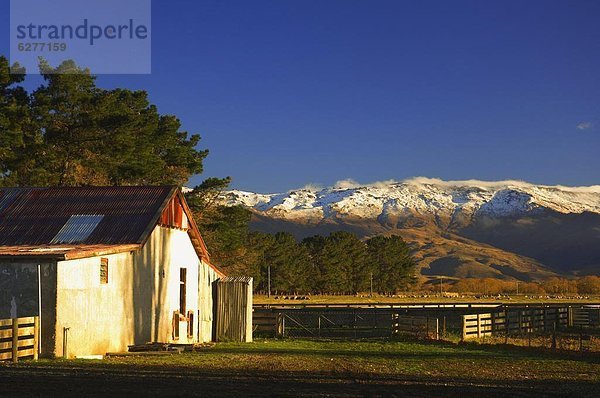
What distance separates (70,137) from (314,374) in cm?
4160

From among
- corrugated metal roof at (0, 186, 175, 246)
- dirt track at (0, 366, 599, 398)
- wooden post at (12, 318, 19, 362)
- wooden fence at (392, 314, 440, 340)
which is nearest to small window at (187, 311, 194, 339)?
corrugated metal roof at (0, 186, 175, 246)

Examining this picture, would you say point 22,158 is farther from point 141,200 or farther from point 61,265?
point 61,265

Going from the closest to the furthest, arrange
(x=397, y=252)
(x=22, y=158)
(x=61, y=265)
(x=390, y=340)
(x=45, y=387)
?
1. (x=45, y=387)
2. (x=61, y=265)
3. (x=390, y=340)
4. (x=22, y=158)
5. (x=397, y=252)

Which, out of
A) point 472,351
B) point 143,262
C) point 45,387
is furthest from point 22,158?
point 45,387

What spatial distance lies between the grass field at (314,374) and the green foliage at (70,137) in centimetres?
2815

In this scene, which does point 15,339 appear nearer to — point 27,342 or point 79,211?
point 27,342

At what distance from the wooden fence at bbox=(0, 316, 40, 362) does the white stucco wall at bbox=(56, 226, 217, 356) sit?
29.7 inches

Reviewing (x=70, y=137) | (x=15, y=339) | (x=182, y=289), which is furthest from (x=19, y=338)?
(x=70, y=137)

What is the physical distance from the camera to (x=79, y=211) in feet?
Result: 107

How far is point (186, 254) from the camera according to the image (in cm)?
3625

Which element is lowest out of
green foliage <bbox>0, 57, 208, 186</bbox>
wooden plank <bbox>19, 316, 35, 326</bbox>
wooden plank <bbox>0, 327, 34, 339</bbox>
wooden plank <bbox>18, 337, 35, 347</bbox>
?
wooden plank <bbox>18, 337, 35, 347</bbox>

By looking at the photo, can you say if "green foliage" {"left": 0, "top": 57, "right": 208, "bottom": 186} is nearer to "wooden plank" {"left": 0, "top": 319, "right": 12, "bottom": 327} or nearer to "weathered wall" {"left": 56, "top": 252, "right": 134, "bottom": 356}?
"weathered wall" {"left": 56, "top": 252, "right": 134, "bottom": 356}

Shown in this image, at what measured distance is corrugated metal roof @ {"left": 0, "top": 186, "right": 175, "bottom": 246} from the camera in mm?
30594

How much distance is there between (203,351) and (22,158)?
98.2ft
